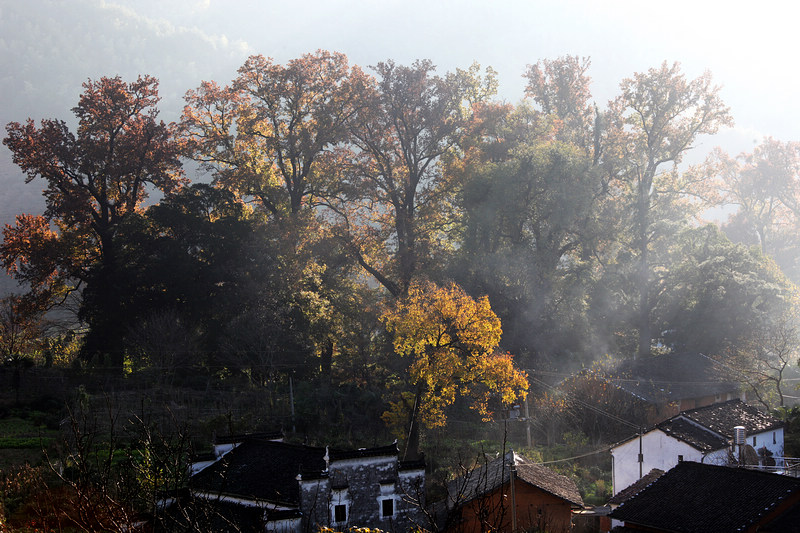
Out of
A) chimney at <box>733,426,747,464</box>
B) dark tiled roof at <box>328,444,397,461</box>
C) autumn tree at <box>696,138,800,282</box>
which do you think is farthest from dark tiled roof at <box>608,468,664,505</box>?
autumn tree at <box>696,138,800,282</box>

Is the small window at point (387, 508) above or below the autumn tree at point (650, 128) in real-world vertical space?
below

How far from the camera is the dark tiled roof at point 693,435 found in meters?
28.3

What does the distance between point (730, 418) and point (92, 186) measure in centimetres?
3376

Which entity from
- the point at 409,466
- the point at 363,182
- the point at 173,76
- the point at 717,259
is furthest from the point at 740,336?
the point at 173,76

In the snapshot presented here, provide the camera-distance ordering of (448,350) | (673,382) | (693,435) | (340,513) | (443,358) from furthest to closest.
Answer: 1. (673,382)
2. (448,350)
3. (443,358)
4. (693,435)
5. (340,513)

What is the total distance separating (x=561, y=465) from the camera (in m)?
33.2

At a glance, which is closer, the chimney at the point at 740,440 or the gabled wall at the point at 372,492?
the gabled wall at the point at 372,492

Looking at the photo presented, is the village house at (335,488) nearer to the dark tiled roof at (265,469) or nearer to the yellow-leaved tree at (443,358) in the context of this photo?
the dark tiled roof at (265,469)

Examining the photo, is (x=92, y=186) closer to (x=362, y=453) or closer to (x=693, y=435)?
(x=362, y=453)

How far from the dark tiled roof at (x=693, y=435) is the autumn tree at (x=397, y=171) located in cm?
1741

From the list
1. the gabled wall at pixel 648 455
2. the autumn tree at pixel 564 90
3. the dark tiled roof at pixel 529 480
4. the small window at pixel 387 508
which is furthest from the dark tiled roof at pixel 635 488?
the autumn tree at pixel 564 90

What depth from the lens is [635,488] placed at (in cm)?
2656

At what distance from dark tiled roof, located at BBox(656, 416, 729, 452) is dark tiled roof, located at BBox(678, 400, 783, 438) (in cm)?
→ 38

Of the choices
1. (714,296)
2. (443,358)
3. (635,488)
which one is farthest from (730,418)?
(714,296)
